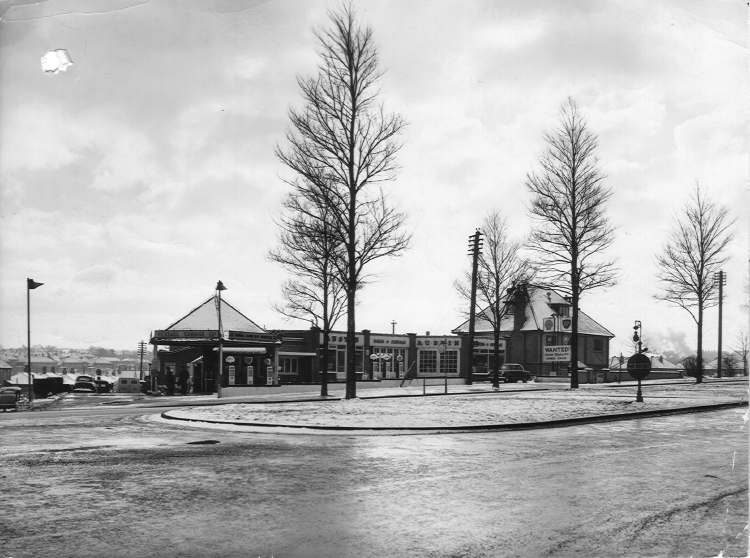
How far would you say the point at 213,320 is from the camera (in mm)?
45469

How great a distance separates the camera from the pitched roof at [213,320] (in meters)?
44.8

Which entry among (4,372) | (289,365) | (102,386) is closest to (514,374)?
(289,365)

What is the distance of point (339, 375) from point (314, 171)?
3950cm

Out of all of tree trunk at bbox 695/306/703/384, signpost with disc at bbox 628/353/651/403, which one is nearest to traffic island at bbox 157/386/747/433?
signpost with disc at bbox 628/353/651/403

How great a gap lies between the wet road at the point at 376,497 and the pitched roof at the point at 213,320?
103ft

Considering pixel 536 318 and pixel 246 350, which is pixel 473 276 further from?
pixel 536 318

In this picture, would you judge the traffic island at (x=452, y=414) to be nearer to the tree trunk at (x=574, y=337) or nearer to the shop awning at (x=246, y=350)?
the tree trunk at (x=574, y=337)

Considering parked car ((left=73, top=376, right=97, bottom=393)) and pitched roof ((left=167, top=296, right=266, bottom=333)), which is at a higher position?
pitched roof ((left=167, top=296, right=266, bottom=333))

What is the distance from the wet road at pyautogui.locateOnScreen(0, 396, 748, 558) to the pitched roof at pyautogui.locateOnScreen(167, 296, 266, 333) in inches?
1232

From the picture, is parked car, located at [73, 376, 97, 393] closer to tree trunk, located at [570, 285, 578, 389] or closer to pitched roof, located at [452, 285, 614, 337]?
pitched roof, located at [452, 285, 614, 337]

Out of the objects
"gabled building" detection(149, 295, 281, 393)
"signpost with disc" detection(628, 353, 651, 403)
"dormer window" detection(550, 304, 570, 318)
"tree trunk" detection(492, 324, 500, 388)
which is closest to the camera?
"signpost with disc" detection(628, 353, 651, 403)

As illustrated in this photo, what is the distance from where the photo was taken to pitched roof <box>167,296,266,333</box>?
44781 millimetres

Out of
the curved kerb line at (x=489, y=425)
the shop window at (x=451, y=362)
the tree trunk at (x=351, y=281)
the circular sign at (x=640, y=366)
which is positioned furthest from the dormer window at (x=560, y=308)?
the curved kerb line at (x=489, y=425)

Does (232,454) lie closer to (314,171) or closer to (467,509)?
(467,509)
